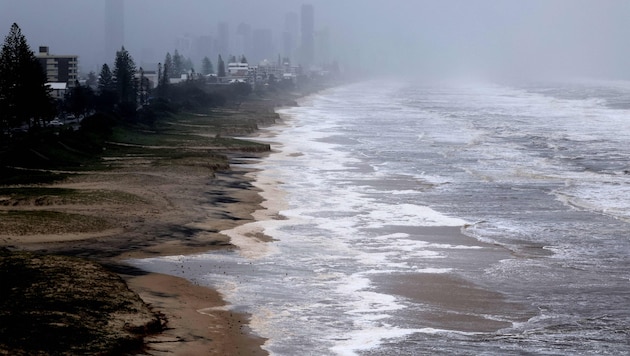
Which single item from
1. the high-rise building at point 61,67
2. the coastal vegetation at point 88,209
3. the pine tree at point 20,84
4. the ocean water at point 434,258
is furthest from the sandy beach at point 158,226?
the high-rise building at point 61,67

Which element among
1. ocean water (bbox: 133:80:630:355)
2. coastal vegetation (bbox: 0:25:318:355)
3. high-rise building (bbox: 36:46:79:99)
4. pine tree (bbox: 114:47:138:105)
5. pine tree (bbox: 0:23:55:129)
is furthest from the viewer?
high-rise building (bbox: 36:46:79:99)

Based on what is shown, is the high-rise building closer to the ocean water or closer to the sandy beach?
the ocean water

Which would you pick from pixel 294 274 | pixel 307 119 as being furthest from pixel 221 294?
pixel 307 119

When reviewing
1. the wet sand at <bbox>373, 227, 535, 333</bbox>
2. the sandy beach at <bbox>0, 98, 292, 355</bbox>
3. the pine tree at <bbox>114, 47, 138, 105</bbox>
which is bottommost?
the wet sand at <bbox>373, 227, 535, 333</bbox>

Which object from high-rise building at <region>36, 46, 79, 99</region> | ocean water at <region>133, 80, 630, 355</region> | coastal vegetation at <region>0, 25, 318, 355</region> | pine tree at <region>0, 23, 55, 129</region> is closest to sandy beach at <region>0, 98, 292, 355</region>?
coastal vegetation at <region>0, 25, 318, 355</region>

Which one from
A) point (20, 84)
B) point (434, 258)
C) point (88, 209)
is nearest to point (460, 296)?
point (434, 258)

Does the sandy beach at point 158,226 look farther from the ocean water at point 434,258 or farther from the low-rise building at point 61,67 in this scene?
the low-rise building at point 61,67

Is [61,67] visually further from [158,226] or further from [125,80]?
[158,226]
